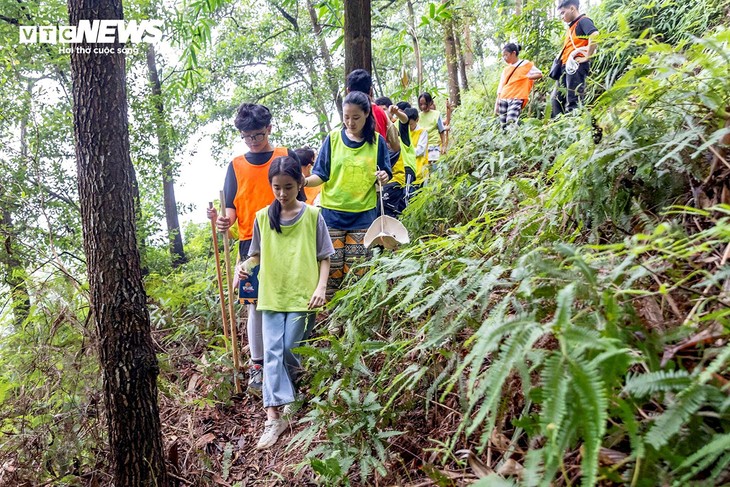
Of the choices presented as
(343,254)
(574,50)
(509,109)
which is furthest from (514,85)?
(343,254)

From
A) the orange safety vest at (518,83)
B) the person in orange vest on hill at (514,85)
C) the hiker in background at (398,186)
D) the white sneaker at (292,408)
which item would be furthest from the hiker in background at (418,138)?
the white sneaker at (292,408)

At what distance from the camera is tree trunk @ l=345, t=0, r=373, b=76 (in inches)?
205

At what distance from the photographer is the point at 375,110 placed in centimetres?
485

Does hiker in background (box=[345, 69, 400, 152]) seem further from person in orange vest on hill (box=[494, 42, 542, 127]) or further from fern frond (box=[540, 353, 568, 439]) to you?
fern frond (box=[540, 353, 568, 439])

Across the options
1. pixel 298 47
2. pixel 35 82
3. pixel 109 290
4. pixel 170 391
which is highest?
pixel 298 47

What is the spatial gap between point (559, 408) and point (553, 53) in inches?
367

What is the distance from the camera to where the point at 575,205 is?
2406 mm

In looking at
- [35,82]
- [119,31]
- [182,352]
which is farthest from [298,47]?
[119,31]

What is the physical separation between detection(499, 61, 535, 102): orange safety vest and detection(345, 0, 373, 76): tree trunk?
8.54 feet

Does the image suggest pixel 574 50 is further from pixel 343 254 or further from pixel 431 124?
pixel 343 254

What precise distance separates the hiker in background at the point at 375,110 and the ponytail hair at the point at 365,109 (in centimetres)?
50

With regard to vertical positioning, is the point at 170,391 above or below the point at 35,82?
below

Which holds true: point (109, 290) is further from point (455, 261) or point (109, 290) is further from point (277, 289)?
point (455, 261)

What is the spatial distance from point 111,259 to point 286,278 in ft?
3.96
